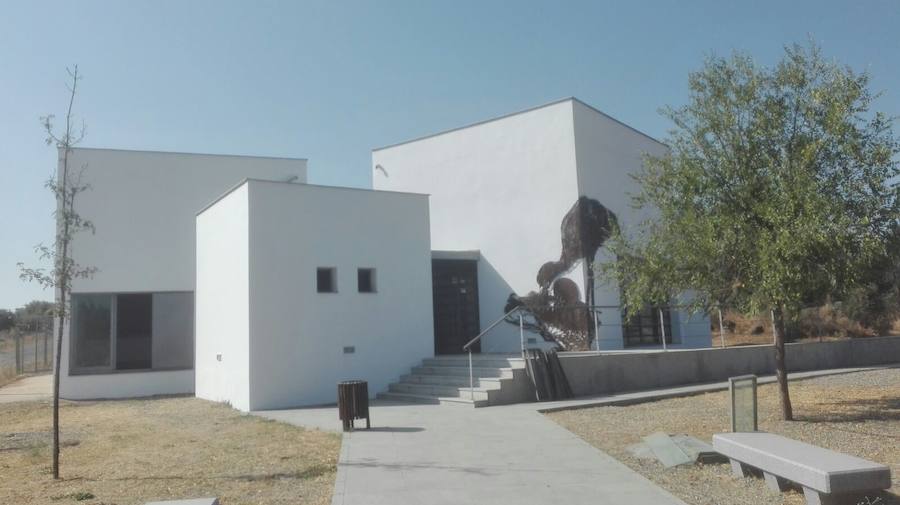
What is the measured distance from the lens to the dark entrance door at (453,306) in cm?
2050

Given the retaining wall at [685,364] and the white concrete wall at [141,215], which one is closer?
the retaining wall at [685,364]

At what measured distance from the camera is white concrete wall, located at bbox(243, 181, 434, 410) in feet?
51.8

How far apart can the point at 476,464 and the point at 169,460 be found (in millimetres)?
4424

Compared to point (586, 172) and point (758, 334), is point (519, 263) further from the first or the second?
point (758, 334)

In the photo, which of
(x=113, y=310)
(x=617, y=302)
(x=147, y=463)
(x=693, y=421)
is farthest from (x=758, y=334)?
(x=147, y=463)

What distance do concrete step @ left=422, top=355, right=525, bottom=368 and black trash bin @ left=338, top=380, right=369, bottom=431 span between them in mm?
4674

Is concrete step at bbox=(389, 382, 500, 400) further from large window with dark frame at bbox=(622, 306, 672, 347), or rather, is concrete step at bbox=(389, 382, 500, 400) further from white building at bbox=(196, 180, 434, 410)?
large window with dark frame at bbox=(622, 306, 672, 347)

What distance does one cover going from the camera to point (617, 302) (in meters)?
19.5

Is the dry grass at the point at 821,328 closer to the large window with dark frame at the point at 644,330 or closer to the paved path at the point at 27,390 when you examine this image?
the large window with dark frame at the point at 644,330

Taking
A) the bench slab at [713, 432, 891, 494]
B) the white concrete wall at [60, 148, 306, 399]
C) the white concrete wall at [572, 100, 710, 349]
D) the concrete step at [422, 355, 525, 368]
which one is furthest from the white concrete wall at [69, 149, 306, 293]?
the bench slab at [713, 432, 891, 494]

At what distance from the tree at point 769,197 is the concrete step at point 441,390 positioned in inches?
152

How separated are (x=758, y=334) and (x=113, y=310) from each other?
29.0 meters

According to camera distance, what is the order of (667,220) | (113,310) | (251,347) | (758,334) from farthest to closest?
(758,334), (113,310), (251,347), (667,220)

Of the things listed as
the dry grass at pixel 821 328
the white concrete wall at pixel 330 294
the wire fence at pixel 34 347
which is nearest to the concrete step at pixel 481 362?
the white concrete wall at pixel 330 294
